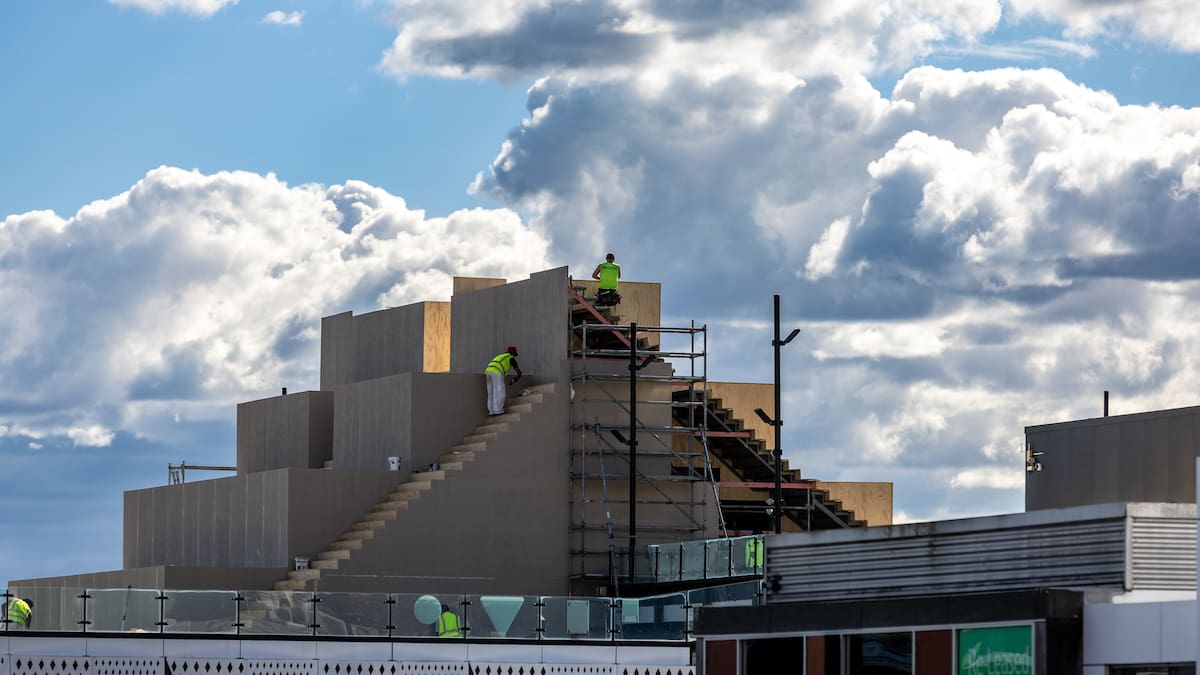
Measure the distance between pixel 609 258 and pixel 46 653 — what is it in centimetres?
2751

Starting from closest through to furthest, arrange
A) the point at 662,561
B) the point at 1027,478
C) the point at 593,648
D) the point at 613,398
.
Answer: the point at 1027,478
the point at 593,648
the point at 662,561
the point at 613,398

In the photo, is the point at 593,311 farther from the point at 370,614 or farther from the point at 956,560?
the point at 956,560

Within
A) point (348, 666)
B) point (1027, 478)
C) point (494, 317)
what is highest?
point (494, 317)

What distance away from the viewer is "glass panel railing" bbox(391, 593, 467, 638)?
45.3 meters

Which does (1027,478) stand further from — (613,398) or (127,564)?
(127,564)

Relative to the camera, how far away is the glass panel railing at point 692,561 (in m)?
56.8

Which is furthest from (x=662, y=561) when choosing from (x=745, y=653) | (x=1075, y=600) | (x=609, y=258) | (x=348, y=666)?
(x=1075, y=600)

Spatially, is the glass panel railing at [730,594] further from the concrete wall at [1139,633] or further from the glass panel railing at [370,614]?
the concrete wall at [1139,633]

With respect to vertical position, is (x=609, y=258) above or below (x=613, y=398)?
above

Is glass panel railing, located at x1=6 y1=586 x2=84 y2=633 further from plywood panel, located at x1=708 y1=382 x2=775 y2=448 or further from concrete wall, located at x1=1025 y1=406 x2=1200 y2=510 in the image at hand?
plywood panel, located at x1=708 y1=382 x2=775 y2=448

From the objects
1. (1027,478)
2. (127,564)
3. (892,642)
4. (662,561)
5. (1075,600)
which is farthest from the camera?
(127,564)

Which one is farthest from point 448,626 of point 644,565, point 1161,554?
point 1161,554

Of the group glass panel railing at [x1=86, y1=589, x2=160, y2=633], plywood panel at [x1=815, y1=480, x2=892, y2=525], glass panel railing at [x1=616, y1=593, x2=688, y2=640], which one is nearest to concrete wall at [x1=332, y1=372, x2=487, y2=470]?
plywood panel at [x1=815, y1=480, x2=892, y2=525]

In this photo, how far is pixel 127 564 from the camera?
73812mm
